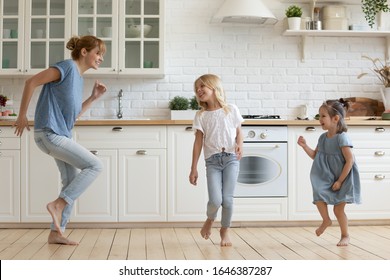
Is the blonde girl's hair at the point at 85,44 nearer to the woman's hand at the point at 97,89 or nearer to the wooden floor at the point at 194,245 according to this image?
the woman's hand at the point at 97,89

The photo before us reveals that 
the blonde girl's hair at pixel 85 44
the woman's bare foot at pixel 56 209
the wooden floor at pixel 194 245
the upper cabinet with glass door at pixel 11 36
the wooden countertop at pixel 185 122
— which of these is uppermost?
the upper cabinet with glass door at pixel 11 36

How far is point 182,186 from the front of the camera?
493 centimetres

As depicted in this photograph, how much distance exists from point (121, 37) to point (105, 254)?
2222 millimetres

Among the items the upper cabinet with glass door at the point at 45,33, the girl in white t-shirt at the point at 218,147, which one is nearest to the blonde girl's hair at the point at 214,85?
the girl in white t-shirt at the point at 218,147

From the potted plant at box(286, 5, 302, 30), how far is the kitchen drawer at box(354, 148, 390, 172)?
123cm

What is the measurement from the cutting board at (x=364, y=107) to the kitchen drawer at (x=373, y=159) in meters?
0.58

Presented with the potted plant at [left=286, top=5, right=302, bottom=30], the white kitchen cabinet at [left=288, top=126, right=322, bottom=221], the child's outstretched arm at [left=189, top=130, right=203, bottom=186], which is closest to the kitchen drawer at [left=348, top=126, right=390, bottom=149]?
the white kitchen cabinet at [left=288, top=126, right=322, bottom=221]

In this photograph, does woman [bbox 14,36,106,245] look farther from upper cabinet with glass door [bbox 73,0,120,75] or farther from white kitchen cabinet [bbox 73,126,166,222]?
upper cabinet with glass door [bbox 73,0,120,75]

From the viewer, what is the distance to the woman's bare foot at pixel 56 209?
151 inches

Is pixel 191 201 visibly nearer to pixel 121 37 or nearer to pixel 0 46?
pixel 121 37

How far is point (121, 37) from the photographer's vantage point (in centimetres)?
530

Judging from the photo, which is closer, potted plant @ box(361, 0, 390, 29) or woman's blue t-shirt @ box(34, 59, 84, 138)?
woman's blue t-shirt @ box(34, 59, 84, 138)

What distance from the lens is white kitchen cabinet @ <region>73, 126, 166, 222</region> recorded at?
4.90 meters

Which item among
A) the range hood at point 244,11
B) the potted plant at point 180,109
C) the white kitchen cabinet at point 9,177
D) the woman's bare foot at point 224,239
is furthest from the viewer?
the potted plant at point 180,109
